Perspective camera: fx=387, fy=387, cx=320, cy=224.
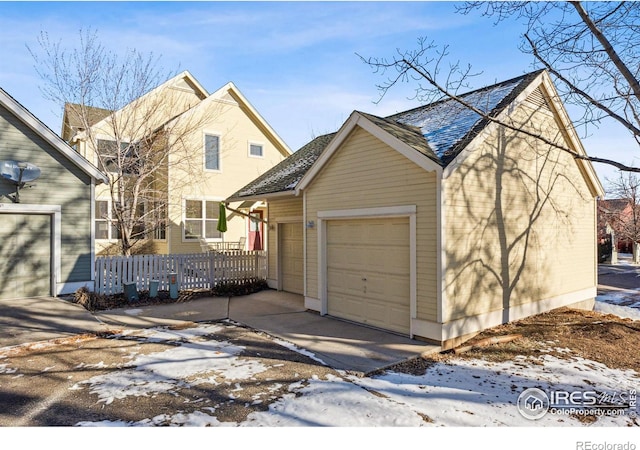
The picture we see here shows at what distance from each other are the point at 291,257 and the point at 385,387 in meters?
7.32

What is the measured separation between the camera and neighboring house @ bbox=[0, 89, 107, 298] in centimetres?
977

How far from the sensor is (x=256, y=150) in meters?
19.7

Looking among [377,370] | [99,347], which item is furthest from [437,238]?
[99,347]

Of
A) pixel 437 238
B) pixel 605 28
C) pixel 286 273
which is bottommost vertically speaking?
pixel 286 273

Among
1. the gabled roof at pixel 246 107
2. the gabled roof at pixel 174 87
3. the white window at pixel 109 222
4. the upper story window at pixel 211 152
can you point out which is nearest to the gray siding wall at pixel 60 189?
the gabled roof at pixel 174 87

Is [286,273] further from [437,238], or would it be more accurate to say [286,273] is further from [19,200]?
[19,200]

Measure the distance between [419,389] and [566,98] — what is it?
602 centimetres

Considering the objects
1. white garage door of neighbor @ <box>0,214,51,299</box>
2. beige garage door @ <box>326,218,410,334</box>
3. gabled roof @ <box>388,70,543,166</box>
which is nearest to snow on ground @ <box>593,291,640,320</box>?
gabled roof @ <box>388,70,543,166</box>

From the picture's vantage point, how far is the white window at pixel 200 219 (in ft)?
55.9

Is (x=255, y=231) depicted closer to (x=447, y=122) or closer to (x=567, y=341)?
(x=447, y=122)

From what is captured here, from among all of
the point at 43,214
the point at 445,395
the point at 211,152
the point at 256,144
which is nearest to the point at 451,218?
the point at 445,395

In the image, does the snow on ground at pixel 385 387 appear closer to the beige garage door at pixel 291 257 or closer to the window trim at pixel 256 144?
the beige garage door at pixel 291 257

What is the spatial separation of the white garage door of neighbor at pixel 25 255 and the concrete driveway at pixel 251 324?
1.51 feet
